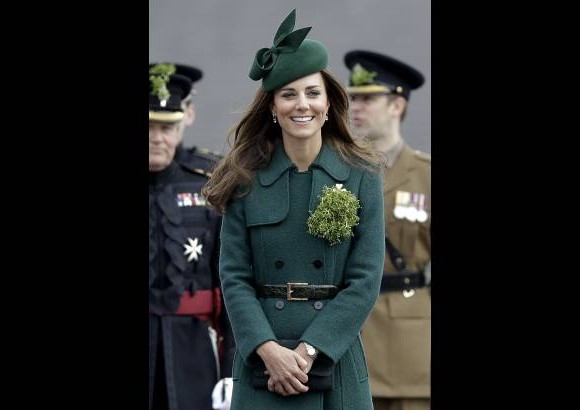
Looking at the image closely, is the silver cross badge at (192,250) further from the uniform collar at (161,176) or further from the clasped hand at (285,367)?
the clasped hand at (285,367)

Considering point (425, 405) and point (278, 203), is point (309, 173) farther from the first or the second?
point (425, 405)

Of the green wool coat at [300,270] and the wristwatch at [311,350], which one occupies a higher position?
the green wool coat at [300,270]

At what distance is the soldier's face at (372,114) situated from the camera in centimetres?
719

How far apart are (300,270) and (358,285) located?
0.69ft

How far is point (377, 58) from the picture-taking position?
23.7ft

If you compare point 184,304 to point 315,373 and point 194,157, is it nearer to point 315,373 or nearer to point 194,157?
point 194,157

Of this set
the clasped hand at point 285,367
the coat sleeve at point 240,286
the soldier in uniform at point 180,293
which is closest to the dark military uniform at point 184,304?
the soldier in uniform at point 180,293

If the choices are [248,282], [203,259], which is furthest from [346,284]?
[203,259]

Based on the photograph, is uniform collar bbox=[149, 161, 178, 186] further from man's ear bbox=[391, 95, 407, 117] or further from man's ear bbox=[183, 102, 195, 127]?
man's ear bbox=[391, 95, 407, 117]

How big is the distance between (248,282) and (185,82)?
101 inches

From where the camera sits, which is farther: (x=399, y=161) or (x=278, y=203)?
(x=399, y=161)

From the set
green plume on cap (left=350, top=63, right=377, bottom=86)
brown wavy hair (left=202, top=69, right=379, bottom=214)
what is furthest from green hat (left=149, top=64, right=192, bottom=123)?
brown wavy hair (left=202, top=69, right=379, bottom=214)

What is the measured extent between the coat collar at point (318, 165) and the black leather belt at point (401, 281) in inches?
88.3

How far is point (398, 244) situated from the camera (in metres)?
7.02
